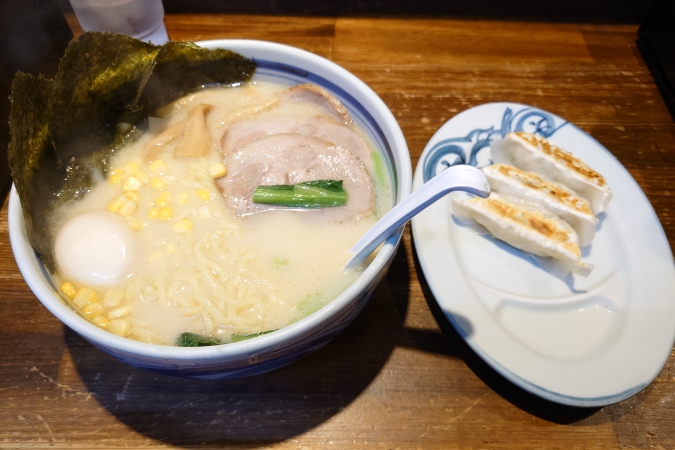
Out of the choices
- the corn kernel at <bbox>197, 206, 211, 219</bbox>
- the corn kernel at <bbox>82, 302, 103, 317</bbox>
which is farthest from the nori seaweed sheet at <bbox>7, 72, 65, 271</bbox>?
the corn kernel at <bbox>197, 206, 211, 219</bbox>

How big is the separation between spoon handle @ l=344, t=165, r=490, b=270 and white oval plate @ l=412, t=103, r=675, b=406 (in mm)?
397

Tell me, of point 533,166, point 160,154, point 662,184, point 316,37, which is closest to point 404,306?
point 533,166

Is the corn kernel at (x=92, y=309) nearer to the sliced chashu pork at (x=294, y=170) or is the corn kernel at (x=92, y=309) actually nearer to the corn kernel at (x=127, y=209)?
the corn kernel at (x=127, y=209)

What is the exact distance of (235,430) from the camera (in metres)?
1.07

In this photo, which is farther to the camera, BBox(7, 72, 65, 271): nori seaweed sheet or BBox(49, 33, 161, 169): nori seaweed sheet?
BBox(49, 33, 161, 169): nori seaweed sheet

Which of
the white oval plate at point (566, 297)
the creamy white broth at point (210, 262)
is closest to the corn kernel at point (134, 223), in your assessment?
the creamy white broth at point (210, 262)

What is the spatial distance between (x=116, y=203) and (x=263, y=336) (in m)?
0.63

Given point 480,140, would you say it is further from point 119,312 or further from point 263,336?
point 119,312

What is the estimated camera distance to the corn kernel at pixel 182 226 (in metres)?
1.16

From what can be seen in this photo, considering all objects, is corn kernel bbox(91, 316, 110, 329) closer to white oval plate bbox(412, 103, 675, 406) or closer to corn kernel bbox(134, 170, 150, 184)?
corn kernel bbox(134, 170, 150, 184)

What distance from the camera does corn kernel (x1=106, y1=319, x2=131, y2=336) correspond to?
3.24 feet

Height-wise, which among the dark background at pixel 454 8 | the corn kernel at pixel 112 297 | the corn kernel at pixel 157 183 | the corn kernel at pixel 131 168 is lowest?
the corn kernel at pixel 112 297

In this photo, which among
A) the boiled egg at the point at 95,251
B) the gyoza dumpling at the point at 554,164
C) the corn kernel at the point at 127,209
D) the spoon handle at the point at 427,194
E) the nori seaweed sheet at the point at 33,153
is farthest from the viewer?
the gyoza dumpling at the point at 554,164

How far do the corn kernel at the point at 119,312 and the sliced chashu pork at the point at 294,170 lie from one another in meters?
0.35
